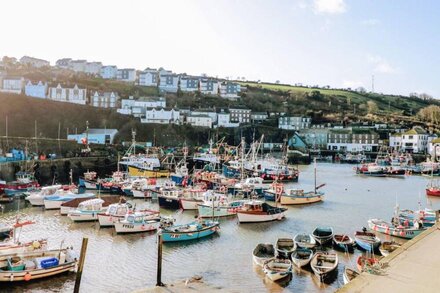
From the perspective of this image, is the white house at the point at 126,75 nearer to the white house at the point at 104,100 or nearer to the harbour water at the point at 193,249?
the white house at the point at 104,100

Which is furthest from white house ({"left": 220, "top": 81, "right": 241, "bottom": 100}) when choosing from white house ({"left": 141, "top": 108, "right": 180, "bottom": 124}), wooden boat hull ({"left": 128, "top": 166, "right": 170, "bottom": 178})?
wooden boat hull ({"left": 128, "top": 166, "right": 170, "bottom": 178})

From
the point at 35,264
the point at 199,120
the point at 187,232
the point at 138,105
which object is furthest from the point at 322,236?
the point at 138,105

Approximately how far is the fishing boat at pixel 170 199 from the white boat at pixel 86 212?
6589 mm

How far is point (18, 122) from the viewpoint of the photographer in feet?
261

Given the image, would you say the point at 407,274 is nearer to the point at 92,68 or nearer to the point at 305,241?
the point at 305,241

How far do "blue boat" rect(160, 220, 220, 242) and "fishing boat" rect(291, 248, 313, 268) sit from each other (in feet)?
21.5

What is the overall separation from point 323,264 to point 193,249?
24.7 ft

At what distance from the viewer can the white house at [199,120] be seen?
354ft

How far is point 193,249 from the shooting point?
81.1ft

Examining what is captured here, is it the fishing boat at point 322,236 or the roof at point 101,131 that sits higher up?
the roof at point 101,131

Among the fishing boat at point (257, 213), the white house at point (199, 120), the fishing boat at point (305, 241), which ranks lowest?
the fishing boat at point (305, 241)

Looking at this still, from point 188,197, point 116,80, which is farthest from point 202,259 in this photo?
point 116,80

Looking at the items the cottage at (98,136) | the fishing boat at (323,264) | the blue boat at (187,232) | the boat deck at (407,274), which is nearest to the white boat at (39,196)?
the blue boat at (187,232)

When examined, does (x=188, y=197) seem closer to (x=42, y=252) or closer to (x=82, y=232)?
(x=82, y=232)
